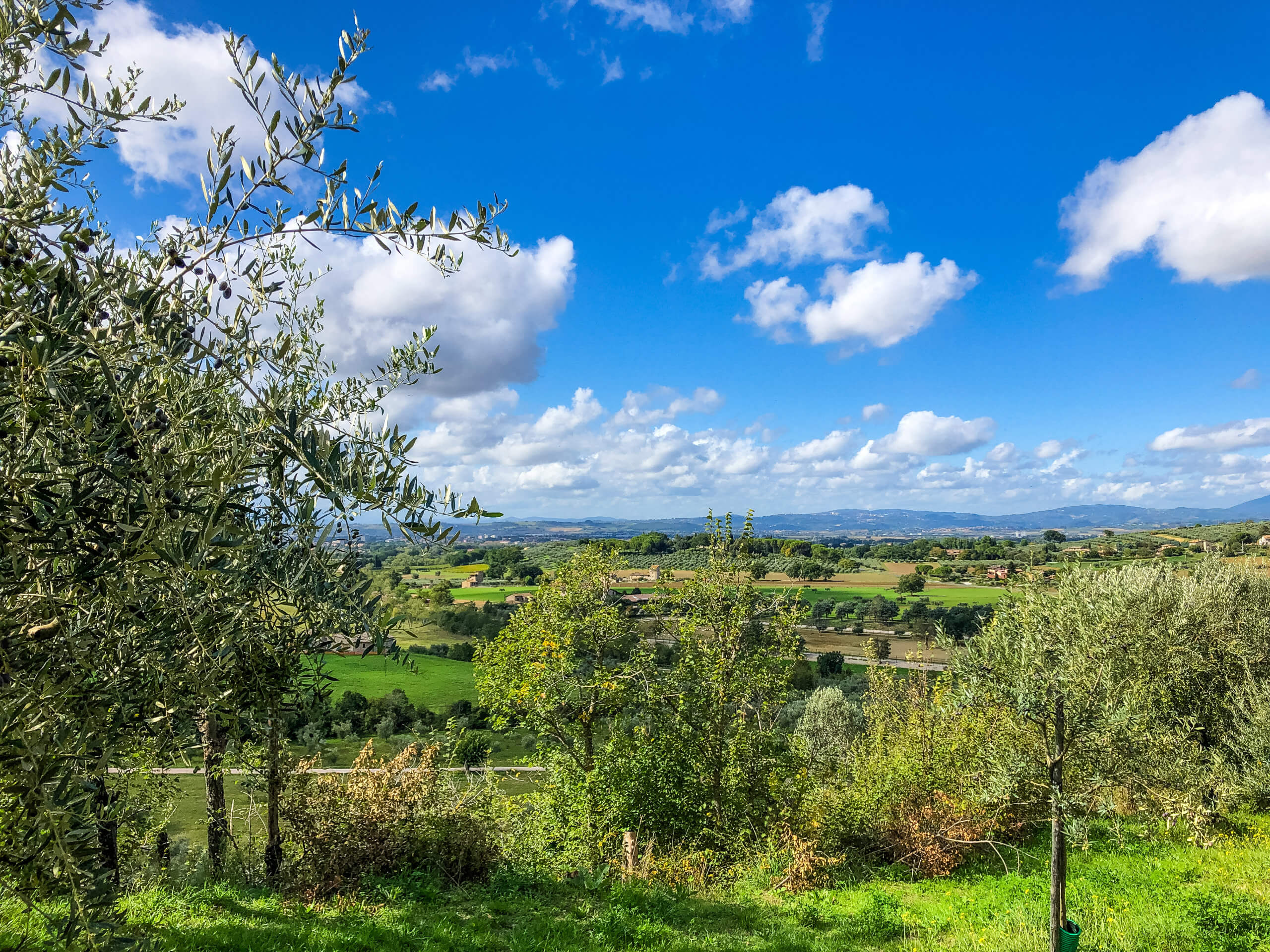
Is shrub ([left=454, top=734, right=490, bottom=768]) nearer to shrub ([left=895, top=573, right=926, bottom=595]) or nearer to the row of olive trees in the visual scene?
the row of olive trees

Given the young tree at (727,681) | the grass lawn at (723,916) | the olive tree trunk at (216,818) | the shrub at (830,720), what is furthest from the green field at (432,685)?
the grass lawn at (723,916)

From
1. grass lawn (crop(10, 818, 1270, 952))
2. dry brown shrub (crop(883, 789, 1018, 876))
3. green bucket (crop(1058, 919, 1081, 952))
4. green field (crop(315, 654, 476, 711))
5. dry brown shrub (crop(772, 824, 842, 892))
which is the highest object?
green bucket (crop(1058, 919, 1081, 952))

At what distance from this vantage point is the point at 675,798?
1279 centimetres

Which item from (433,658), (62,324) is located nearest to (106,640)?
(62,324)

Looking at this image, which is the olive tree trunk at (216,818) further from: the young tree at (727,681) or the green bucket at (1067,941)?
the green bucket at (1067,941)

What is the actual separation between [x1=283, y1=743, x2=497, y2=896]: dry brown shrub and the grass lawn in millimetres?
632

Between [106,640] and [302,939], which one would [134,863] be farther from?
[106,640]

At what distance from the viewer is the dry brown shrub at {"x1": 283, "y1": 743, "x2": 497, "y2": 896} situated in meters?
9.09

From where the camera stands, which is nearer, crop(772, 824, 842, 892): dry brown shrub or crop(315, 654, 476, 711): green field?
crop(772, 824, 842, 892): dry brown shrub

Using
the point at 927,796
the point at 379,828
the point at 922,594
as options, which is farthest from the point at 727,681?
the point at 922,594

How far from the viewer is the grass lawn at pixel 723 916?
6777 millimetres

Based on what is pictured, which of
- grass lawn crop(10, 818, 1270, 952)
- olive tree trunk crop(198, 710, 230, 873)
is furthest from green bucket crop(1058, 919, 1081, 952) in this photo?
olive tree trunk crop(198, 710, 230, 873)

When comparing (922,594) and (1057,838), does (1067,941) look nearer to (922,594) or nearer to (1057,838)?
(1057,838)

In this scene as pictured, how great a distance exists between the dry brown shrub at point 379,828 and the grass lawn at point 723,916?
0.63m
